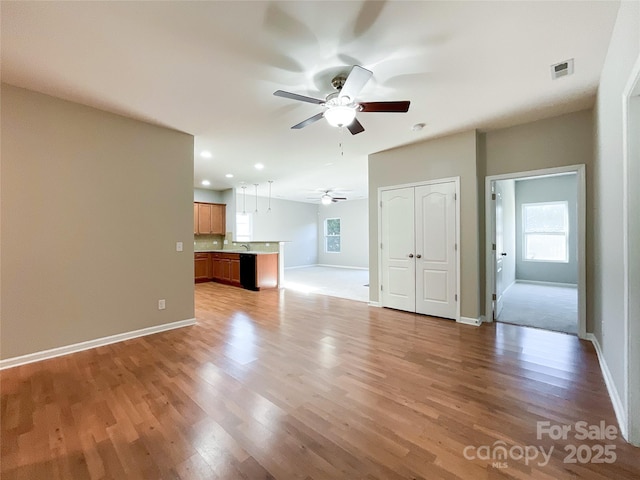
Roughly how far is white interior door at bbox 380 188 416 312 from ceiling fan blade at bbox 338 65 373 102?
2.59m

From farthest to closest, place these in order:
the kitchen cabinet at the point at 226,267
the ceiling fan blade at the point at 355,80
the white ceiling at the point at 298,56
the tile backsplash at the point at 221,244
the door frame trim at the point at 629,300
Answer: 1. the tile backsplash at the point at 221,244
2. the kitchen cabinet at the point at 226,267
3. the ceiling fan blade at the point at 355,80
4. the white ceiling at the point at 298,56
5. the door frame trim at the point at 629,300

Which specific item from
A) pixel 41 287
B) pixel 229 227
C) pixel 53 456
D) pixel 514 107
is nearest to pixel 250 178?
pixel 229 227

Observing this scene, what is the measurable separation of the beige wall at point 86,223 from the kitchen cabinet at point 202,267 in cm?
415

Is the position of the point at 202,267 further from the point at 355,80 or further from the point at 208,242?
the point at 355,80

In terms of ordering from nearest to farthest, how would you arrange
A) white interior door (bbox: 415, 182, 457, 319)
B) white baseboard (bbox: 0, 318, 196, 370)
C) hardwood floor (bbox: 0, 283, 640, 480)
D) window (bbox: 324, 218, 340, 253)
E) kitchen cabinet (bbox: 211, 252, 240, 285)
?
1. hardwood floor (bbox: 0, 283, 640, 480)
2. white baseboard (bbox: 0, 318, 196, 370)
3. white interior door (bbox: 415, 182, 457, 319)
4. kitchen cabinet (bbox: 211, 252, 240, 285)
5. window (bbox: 324, 218, 340, 253)

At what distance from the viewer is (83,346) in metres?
3.15

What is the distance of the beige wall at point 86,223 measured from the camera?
9.12 feet

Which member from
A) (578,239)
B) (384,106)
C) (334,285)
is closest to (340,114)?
(384,106)

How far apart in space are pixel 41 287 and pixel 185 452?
2.60 meters

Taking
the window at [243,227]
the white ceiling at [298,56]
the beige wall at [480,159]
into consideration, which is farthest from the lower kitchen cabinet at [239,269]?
the beige wall at [480,159]

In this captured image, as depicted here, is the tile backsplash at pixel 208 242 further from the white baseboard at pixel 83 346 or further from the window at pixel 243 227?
the white baseboard at pixel 83 346

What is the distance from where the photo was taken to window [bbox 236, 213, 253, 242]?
372 inches

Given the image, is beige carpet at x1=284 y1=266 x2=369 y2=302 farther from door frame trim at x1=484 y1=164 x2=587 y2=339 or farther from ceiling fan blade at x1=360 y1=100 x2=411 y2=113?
ceiling fan blade at x1=360 y1=100 x2=411 y2=113

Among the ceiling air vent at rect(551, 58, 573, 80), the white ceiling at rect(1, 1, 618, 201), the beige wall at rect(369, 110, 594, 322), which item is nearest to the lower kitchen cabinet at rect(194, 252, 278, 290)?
the white ceiling at rect(1, 1, 618, 201)
